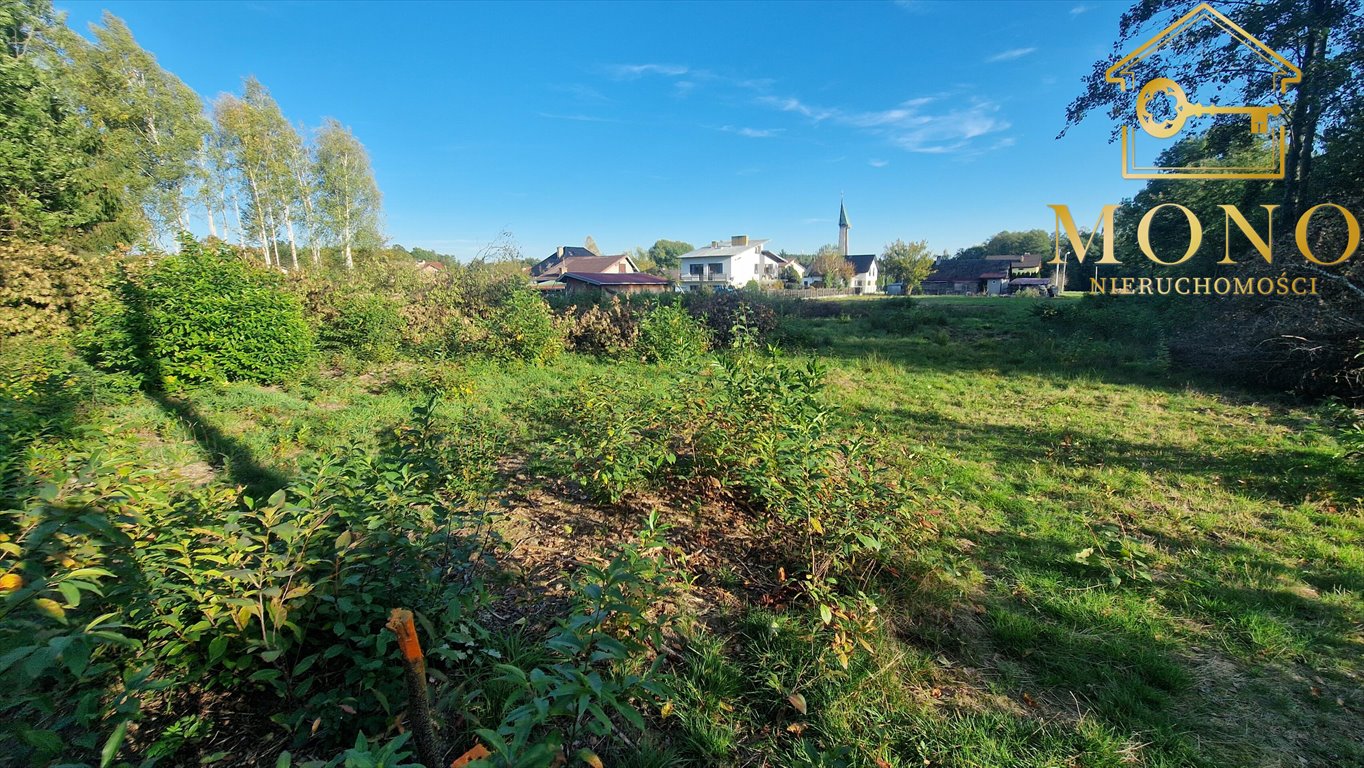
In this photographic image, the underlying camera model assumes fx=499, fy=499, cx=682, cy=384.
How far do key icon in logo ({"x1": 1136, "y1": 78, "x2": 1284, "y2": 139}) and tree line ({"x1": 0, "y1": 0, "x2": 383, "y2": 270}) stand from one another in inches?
652

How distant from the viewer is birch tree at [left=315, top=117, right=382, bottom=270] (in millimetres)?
27359

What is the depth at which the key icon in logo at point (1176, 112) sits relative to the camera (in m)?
9.20

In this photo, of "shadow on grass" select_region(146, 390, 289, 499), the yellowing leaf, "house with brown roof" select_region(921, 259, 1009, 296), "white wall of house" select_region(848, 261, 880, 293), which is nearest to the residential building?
"house with brown roof" select_region(921, 259, 1009, 296)

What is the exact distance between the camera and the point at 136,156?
18.5 meters

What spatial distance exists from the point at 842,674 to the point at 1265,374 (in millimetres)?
8957

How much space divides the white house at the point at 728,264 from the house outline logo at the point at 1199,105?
1448 inches

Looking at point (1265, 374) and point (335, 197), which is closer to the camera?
point (1265, 374)

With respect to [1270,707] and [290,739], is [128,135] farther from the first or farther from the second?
[1270,707]

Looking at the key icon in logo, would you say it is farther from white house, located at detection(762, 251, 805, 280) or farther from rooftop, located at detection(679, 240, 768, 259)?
white house, located at detection(762, 251, 805, 280)

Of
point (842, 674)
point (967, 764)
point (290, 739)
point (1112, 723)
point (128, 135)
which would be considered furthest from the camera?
point (128, 135)

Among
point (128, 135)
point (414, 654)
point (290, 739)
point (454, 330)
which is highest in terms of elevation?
point (128, 135)

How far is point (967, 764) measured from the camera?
5.66 ft

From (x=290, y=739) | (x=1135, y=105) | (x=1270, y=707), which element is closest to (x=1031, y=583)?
(x=1270, y=707)

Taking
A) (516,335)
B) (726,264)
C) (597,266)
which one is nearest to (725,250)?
(726,264)
